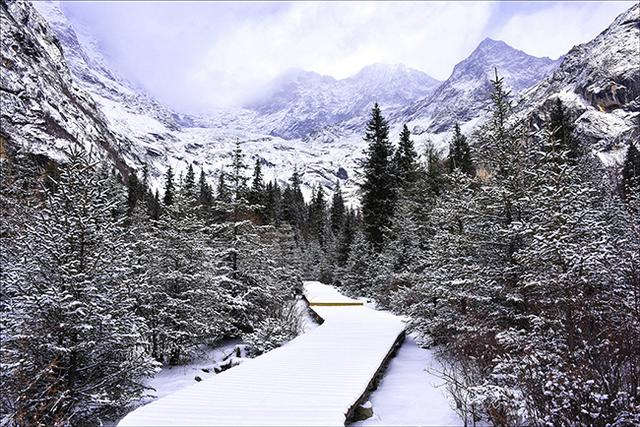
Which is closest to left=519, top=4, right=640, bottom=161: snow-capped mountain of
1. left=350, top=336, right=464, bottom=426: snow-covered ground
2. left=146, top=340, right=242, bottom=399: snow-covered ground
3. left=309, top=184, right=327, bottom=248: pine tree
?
left=309, top=184, right=327, bottom=248: pine tree

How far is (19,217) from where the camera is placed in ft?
48.8

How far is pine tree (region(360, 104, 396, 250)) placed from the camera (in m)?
30.9

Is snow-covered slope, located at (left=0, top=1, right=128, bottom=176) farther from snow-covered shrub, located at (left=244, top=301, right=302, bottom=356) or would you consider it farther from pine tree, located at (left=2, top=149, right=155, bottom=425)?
pine tree, located at (left=2, top=149, right=155, bottom=425)

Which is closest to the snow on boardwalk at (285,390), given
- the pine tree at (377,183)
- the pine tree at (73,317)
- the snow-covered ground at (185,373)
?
the pine tree at (73,317)

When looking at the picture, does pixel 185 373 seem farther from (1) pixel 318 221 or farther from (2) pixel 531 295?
(1) pixel 318 221

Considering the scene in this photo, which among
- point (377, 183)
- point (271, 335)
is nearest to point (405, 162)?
point (377, 183)

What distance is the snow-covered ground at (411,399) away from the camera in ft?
22.3

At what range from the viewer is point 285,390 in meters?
7.12

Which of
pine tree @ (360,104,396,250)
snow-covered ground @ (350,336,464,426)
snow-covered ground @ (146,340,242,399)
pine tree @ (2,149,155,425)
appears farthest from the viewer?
pine tree @ (360,104,396,250)

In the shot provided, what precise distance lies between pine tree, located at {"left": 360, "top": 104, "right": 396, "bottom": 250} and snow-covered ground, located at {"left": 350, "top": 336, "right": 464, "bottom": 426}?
20063 mm

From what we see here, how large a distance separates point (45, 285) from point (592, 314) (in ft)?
35.7

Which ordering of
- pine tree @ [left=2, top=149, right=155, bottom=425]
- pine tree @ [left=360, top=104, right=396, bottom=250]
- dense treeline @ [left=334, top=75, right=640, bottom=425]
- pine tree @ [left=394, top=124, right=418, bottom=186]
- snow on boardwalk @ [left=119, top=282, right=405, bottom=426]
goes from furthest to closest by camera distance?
1. pine tree @ [left=394, top=124, right=418, bottom=186]
2. pine tree @ [left=360, top=104, right=396, bottom=250]
3. pine tree @ [left=2, top=149, right=155, bottom=425]
4. snow on boardwalk @ [left=119, top=282, right=405, bottom=426]
5. dense treeline @ [left=334, top=75, right=640, bottom=425]

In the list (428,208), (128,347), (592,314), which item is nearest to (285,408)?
(592,314)

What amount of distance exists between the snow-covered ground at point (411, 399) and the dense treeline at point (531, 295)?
0.32 m
